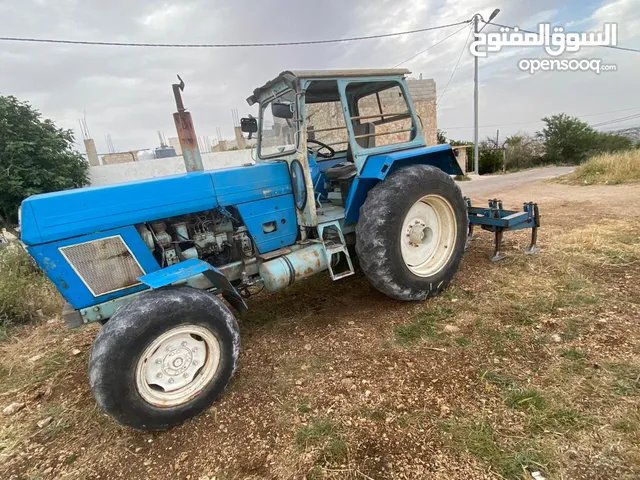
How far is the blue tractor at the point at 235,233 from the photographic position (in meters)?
2.09

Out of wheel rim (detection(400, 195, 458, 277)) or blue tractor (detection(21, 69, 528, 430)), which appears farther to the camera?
wheel rim (detection(400, 195, 458, 277))

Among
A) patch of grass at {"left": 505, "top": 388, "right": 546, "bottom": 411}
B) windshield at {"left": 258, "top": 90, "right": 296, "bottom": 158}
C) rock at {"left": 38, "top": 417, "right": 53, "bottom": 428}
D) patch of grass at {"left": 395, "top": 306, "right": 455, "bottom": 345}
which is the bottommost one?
patch of grass at {"left": 505, "top": 388, "right": 546, "bottom": 411}

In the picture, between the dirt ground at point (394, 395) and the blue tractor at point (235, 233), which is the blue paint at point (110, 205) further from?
the dirt ground at point (394, 395)

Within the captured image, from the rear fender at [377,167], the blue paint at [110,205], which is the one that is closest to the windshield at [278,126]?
the rear fender at [377,167]

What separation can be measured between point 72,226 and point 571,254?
4.68 metres

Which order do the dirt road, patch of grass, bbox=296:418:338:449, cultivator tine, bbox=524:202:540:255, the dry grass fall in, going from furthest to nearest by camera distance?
the dirt road → the dry grass → cultivator tine, bbox=524:202:540:255 → patch of grass, bbox=296:418:338:449

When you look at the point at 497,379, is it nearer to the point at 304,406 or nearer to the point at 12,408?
the point at 304,406

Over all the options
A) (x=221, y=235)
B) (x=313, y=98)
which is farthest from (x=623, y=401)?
(x=313, y=98)

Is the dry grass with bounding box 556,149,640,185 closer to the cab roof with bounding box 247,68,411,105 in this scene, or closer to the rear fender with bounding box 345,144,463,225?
the rear fender with bounding box 345,144,463,225

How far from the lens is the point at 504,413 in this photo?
193 centimetres

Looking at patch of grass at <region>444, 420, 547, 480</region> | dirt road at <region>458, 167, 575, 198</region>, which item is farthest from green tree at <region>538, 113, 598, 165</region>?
patch of grass at <region>444, 420, 547, 480</region>

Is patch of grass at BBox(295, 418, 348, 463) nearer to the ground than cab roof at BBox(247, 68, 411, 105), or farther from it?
nearer to the ground

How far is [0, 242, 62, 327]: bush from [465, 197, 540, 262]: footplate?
15.9 ft

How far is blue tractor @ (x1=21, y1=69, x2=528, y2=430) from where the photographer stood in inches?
82.4
